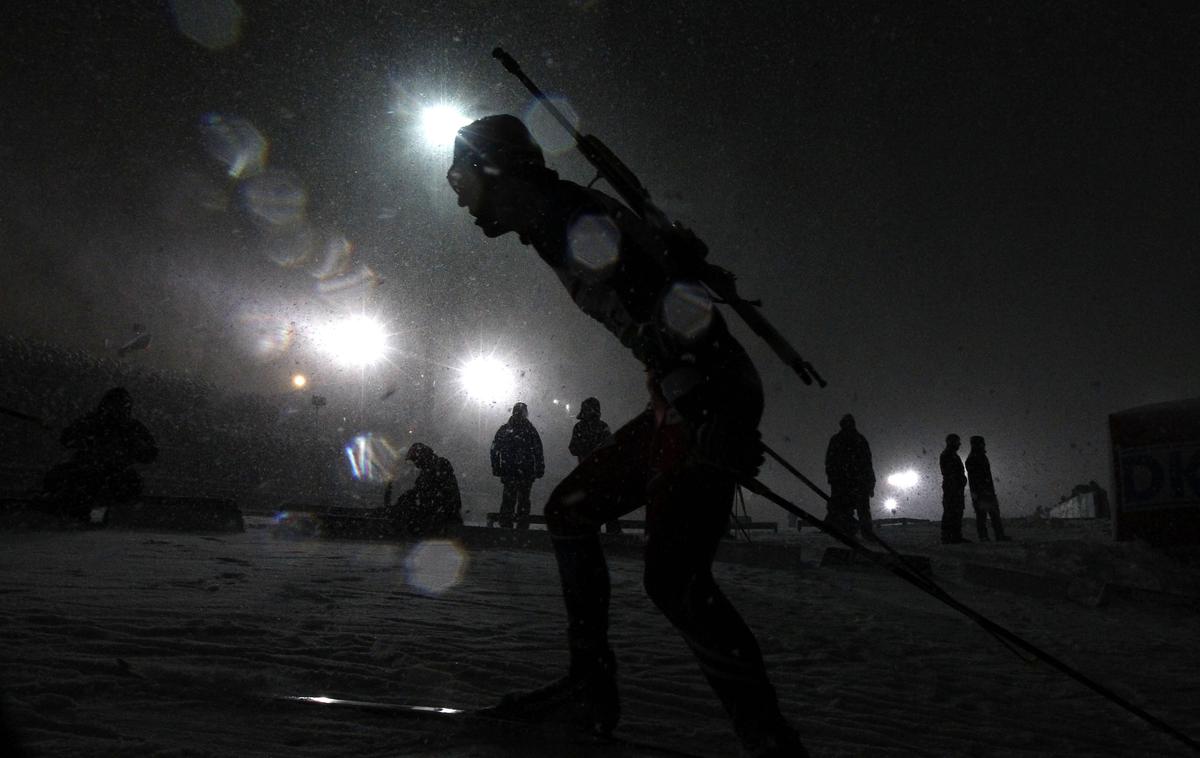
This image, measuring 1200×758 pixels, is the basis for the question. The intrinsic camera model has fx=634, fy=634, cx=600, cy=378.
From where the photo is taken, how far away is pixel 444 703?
231cm

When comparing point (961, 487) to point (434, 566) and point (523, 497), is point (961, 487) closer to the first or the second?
point (523, 497)

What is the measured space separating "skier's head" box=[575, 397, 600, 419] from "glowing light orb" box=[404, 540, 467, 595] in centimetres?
325

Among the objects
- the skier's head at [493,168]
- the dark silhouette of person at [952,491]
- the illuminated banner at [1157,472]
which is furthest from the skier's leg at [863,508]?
the skier's head at [493,168]

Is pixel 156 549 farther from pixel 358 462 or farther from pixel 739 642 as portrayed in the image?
pixel 358 462

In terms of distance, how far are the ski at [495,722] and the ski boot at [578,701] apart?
0.09 feet

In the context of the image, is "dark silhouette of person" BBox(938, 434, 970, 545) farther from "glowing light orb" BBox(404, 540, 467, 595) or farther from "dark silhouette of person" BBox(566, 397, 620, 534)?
"glowing light orb" BBox(404, 540, 467, 595)

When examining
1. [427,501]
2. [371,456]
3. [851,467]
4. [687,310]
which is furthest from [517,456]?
[371,456]

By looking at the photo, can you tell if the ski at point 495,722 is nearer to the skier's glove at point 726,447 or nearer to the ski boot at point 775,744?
the ski boot at point 775,744

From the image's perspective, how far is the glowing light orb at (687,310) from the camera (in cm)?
188

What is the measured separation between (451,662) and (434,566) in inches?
156

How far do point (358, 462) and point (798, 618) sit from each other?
176ft

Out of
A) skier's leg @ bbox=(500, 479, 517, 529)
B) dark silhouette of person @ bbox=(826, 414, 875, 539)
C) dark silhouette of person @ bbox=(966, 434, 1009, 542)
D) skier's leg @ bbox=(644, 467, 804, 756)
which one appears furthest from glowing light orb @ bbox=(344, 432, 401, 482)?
skier's leg @ bbox=(644, 467, 804, 756)

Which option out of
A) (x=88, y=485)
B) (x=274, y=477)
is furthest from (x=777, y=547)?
(x=274, y=477)

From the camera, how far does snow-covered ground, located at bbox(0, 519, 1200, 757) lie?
6.29ft
